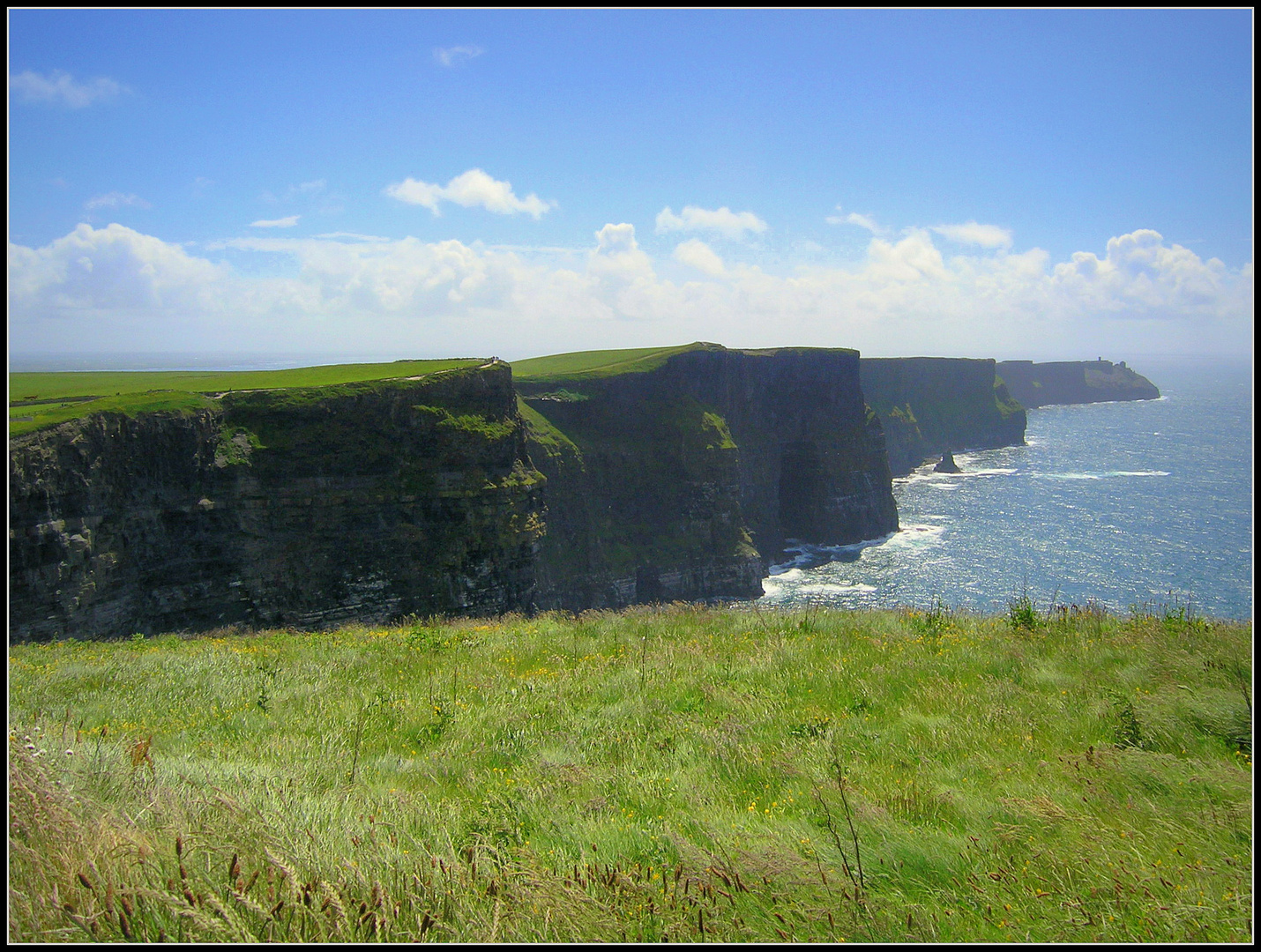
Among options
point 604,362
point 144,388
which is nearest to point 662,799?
point 144,388

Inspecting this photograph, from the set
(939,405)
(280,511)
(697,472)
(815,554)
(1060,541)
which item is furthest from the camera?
(939,405)

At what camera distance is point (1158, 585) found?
63.0 m

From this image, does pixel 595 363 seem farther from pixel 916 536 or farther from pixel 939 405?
pixel 939 405

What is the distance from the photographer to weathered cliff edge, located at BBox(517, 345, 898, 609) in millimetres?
64688

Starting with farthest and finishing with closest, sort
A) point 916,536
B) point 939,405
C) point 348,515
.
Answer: point 939,405
point 916,536
point 348,515

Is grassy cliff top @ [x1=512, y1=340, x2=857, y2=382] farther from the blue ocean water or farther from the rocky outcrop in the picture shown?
the blue ocean water

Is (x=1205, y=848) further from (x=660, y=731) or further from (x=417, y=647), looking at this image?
(x=417, y=647)

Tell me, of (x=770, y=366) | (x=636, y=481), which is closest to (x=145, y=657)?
(x=636, y=481)

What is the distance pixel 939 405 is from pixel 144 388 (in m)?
160

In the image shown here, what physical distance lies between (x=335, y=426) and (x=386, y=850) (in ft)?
131

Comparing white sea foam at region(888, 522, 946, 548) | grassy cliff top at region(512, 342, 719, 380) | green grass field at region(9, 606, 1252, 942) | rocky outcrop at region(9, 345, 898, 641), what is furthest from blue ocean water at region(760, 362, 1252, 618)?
green grass field at region(9, 606, 1252, 942)

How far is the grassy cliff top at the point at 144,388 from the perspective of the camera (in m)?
31.3

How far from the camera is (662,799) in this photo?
501 cm

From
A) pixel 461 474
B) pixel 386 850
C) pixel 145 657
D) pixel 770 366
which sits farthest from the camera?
pixel 770 366
